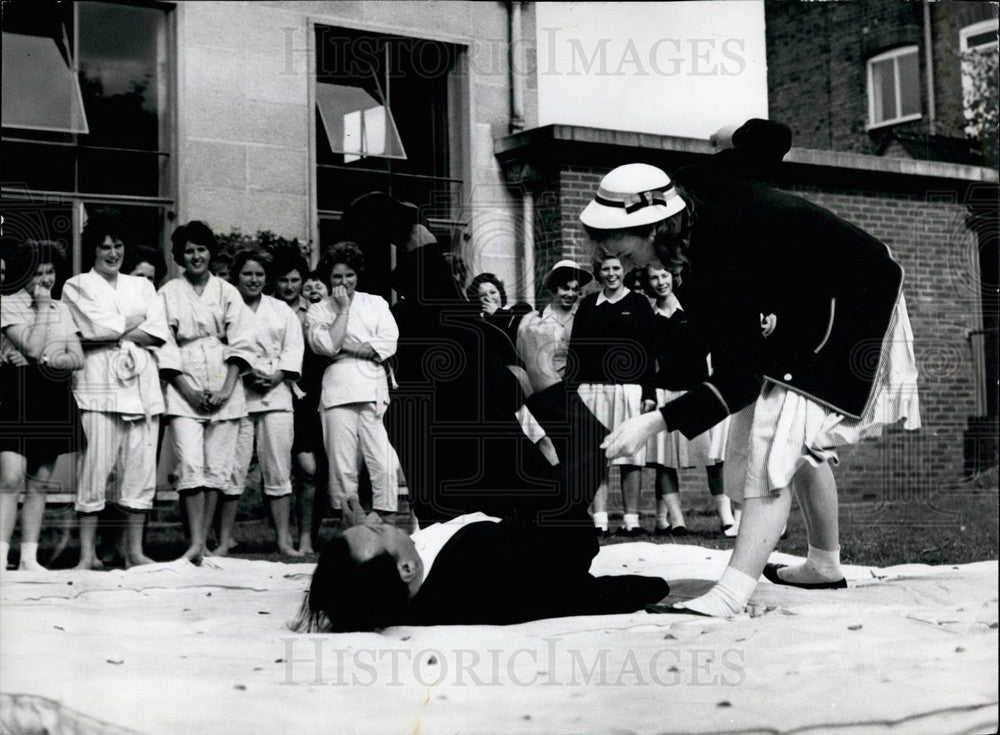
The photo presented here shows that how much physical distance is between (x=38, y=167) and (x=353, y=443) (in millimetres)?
1597

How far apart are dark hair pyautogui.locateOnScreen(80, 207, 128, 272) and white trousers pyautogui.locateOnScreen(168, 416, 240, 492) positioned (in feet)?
2.40

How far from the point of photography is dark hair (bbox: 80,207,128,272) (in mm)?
4996

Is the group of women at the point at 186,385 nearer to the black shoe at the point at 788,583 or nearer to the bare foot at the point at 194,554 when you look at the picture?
the bare foot at the point at 194,554

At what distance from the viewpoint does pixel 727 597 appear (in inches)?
181

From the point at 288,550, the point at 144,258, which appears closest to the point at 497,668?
the point at 288,550

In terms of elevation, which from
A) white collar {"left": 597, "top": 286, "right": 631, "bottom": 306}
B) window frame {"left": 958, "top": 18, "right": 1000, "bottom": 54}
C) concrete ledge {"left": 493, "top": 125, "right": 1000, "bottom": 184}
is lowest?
white collar {"left": 597, "top": 286, "right": 631, "bottom": 306}

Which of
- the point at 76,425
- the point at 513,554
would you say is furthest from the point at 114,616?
the point at 513,554

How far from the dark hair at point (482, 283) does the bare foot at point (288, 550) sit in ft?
3.95

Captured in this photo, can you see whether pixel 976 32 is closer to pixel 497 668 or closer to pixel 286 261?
pixel 286 261

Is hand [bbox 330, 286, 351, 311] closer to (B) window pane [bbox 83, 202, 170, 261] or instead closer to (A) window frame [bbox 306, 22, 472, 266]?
(A) window frame [bbox 306, 22, 472, 266]

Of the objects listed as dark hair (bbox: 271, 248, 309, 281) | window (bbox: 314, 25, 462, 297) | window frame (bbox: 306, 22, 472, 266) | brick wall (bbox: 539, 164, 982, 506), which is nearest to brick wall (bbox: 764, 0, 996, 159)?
brick wall (bbox: 539, 164, 982, 506)

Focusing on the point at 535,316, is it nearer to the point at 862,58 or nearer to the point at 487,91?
the point at 487,91

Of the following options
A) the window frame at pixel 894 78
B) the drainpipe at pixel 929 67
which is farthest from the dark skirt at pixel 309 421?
the drainpipe at pixel 929 67

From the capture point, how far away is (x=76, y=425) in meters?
5.25
